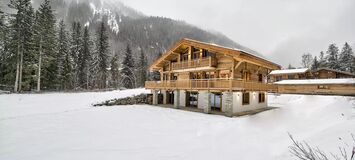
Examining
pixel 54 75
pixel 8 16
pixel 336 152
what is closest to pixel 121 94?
pixel 54 75

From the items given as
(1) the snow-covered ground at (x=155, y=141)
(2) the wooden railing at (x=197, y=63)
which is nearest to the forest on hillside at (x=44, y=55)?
(1) the snow-covered ground at (x=155, y=141)

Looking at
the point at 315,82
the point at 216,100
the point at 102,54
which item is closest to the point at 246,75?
the point at 216,100

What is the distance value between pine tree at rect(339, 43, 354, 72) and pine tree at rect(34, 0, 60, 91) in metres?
69.5

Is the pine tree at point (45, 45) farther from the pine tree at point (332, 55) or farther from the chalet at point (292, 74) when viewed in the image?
the pine tree at point (332, 55)

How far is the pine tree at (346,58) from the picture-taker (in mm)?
52688

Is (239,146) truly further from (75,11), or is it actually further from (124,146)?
(75,11)

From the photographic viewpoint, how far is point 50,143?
818 centimetres

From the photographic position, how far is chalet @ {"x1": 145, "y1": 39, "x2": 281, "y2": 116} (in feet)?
59.2

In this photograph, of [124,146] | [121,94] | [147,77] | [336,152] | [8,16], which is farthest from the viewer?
[147,77]

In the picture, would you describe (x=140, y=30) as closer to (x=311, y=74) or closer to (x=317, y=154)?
(x=311, y=74)

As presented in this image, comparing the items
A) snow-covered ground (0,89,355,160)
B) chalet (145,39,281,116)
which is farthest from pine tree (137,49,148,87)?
snow-covered ground (0,89,355,160)

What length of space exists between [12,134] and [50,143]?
10.2 feet

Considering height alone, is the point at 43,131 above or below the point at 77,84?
below

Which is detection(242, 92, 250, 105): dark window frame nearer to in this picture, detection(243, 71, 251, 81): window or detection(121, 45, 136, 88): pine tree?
detection(243, 71, 251, 81): window
